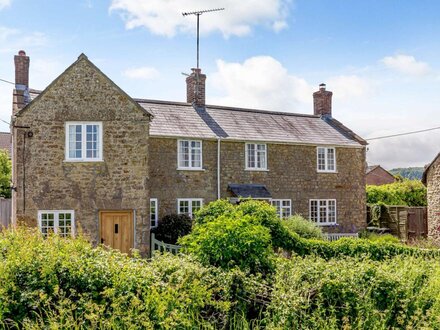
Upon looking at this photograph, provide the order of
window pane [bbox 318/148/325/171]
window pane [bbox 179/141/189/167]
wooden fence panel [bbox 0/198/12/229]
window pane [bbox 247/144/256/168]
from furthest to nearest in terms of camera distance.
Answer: window pane [bbox 318/148/325/171] < window pane [bbox 247/144/256/168] < wooden fence panel [bbox 0/198/12/229] < window pane [bbox 179/141/189/167]

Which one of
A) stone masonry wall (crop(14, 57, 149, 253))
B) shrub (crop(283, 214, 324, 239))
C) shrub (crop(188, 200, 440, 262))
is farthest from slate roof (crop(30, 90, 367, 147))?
shrub (crop(188, 200, 440, 262))

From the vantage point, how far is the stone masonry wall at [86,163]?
17391 mm

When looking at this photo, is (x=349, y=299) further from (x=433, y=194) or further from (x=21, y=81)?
(x=433, y=194)

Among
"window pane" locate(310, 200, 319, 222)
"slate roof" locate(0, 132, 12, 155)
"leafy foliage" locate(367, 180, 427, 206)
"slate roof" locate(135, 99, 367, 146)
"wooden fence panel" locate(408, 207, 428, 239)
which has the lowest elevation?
"wooden fence panel" locate(408, 207, 428, 239)

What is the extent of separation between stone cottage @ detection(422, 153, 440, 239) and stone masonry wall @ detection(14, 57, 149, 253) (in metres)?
16.5

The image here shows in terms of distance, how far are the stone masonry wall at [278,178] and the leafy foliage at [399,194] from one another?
18.8ft

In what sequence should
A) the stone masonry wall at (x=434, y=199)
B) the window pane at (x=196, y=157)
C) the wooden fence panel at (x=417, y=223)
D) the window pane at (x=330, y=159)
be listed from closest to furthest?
1. the window pane at (x=196, y=157)
2. the stone masonry wall at (x=434, y=199)
3. the window pane at (x=330, y=159)
4. the wooden fence panel at (x=417, y=223)

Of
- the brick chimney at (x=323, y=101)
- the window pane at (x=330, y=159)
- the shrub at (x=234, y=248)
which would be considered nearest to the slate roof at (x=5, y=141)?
the brick chimney at (x=323, y=101)

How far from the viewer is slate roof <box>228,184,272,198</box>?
23.3 m

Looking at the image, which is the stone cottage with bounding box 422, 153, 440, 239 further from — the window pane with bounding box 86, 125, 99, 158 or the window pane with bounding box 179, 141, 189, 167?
the window pane with bounding box 86, 125, 99, 158

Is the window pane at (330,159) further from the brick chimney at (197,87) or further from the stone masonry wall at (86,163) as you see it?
the stone masonry wall at (86,163)

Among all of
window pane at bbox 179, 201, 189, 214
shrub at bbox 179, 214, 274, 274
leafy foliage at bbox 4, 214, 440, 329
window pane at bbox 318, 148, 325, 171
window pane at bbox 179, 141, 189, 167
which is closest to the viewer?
leafy foliage at bbox 4, 214, 440, 329

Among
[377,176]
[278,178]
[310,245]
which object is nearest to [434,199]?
[278,178]

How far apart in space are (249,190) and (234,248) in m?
14.6
